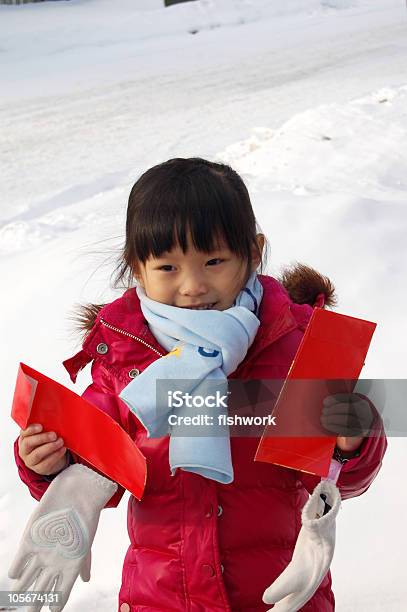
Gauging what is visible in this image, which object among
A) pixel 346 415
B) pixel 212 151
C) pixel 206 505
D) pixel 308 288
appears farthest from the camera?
pixel 212 151

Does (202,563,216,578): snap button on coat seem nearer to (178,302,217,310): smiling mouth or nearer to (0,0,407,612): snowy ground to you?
(178,302,217,310): smiling mouth

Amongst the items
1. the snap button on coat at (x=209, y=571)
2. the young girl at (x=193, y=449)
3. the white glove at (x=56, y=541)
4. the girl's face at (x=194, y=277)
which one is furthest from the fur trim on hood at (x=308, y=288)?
the snap button on coat at (x=209, y=571)

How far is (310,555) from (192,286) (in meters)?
0.49

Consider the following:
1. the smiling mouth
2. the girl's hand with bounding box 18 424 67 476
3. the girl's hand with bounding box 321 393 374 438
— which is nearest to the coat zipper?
the smiling mouth

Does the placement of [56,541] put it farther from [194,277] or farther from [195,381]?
[194,277]

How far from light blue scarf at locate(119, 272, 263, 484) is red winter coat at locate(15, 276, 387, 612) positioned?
0.22ft

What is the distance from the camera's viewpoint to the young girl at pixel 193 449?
1.69 m

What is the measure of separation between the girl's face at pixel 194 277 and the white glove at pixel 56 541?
373mm

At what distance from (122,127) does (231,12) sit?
3.55 meters

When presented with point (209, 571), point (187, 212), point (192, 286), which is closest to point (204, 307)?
point (192, 286)

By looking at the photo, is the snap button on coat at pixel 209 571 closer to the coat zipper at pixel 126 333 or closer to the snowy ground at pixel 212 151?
the coat zipper at pixel 126 333

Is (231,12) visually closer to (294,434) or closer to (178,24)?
(178,24)

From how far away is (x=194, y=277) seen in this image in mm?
1685

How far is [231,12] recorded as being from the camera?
9.55 m
